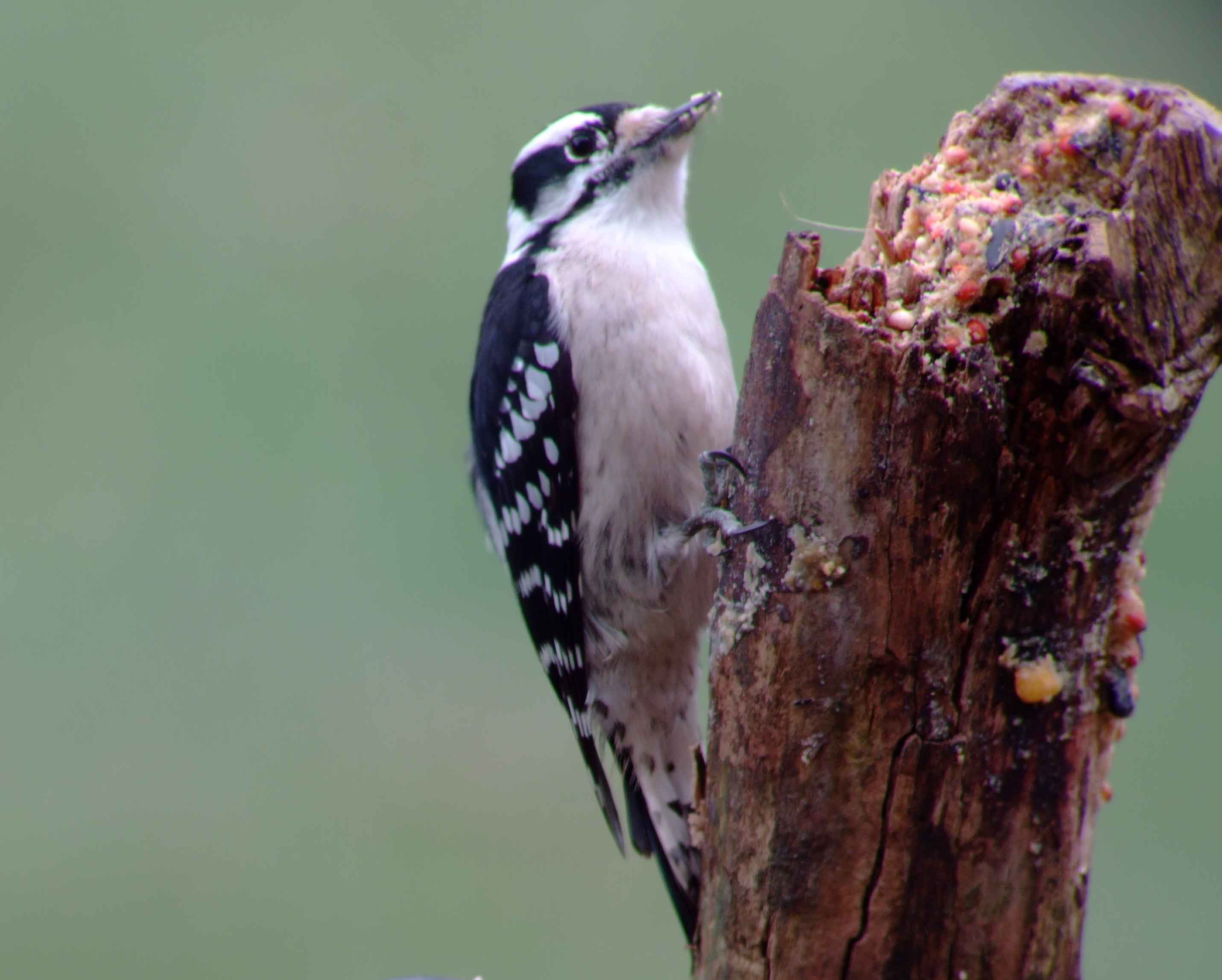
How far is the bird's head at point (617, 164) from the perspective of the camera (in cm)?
238

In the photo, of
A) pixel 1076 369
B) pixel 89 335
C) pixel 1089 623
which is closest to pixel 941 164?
pixel 1076 369

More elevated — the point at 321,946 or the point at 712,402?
the point at 712,402

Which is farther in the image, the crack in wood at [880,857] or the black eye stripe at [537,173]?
the black eye stripe at [537,173]

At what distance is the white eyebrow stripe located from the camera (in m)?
2.43

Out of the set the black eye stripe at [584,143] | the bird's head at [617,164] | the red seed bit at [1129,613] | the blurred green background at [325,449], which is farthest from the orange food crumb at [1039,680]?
the blurred green background at [325,449]

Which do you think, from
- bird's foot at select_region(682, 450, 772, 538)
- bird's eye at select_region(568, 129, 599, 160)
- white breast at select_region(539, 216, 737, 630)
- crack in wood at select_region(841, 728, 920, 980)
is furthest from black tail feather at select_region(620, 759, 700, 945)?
bird's eye at select_region(568, 129, 599, 160)

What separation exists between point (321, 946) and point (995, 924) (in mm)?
2791

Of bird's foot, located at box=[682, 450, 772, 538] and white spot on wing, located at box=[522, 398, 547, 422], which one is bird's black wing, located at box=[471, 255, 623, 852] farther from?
bird's foot, located at box=[682, 450, 772, 538]

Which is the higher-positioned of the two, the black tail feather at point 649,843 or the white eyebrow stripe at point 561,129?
the white eyebrow stripe at point 561,129

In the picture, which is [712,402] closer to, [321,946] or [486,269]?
[486,269]

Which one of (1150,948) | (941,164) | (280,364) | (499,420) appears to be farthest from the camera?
(280,364)

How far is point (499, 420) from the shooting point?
7.82 ft

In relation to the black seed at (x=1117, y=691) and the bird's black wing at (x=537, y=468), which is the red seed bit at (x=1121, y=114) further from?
the bird's black wing at (x=537, y=468)

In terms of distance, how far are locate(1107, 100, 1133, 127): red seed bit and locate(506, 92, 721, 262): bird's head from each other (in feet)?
3.77
